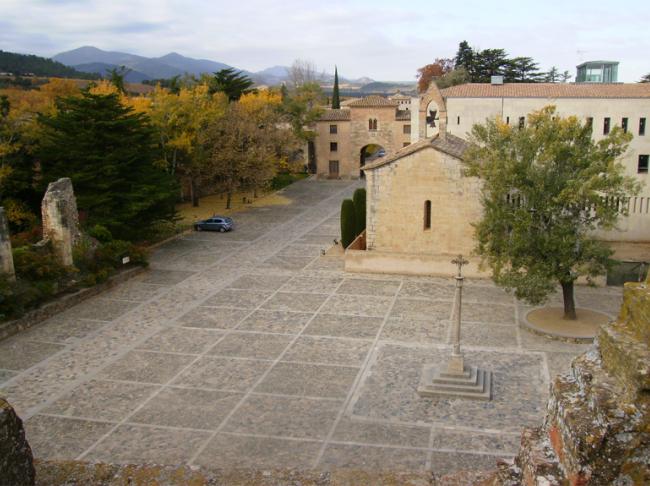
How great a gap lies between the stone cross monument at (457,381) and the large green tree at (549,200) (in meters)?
4.09

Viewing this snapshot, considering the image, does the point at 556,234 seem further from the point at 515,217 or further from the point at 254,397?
the point at 254,397

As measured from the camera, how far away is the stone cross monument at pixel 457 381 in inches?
631

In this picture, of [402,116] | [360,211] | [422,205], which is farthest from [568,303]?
[402,116]

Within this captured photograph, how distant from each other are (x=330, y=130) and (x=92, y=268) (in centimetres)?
3829

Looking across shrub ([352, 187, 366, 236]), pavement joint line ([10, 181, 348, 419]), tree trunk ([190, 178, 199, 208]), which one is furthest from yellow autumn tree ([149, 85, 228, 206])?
pavement joint line ([10, 181, 348, 419])

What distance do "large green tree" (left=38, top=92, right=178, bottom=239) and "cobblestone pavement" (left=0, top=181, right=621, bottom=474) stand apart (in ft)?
12.9

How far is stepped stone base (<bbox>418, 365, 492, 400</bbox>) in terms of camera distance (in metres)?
16.0

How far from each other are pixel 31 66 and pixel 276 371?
410ft

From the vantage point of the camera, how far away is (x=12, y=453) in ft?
22.9

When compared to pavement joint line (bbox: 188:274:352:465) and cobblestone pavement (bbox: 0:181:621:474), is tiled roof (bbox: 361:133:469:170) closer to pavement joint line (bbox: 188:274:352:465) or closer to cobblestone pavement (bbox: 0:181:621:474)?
cobblestone pavement (bbox: 0:181:621:474)

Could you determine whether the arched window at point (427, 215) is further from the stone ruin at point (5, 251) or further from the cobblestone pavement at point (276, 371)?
the stone ruin at point (5, 251)

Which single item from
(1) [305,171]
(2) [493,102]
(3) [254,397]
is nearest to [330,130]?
(1) [305,171]

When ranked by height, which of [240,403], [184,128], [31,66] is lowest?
[240,403]

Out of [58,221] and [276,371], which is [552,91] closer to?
[276,371]
